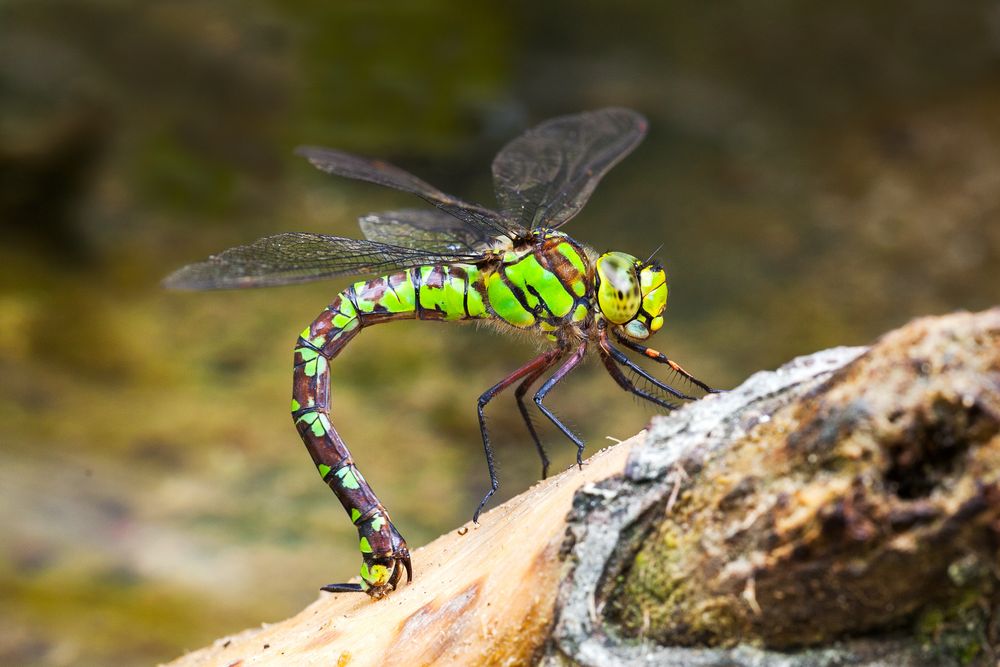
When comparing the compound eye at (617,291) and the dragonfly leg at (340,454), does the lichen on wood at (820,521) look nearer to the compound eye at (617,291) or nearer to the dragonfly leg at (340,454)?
the dragonfly leg at (340,454)

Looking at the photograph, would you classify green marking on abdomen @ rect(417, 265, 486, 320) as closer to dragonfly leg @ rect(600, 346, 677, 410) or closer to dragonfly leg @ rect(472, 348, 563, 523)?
dragonfly leg @ rect(472, 348, 563, 523)

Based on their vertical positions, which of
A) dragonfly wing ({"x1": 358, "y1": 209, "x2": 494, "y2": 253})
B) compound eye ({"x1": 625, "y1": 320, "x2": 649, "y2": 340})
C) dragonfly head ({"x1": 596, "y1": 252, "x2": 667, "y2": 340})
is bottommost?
compound eye ({"x1": 625, "y1": 320, "x2": 649, "y2": 340})

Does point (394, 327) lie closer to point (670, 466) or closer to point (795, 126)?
point (795, 126)

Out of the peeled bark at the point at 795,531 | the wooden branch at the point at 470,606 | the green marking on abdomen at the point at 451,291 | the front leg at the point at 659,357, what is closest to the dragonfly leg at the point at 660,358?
the front leg at the point at 659,357

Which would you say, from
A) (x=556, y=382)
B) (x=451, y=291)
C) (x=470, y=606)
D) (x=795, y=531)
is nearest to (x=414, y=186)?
(x=451, y=291)

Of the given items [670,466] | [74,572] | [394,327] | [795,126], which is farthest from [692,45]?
[670,466]

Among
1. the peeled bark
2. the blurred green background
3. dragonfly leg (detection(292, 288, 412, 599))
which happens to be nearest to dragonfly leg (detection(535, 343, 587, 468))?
dragonfly leg (detection(292, 288, 412, 599))
